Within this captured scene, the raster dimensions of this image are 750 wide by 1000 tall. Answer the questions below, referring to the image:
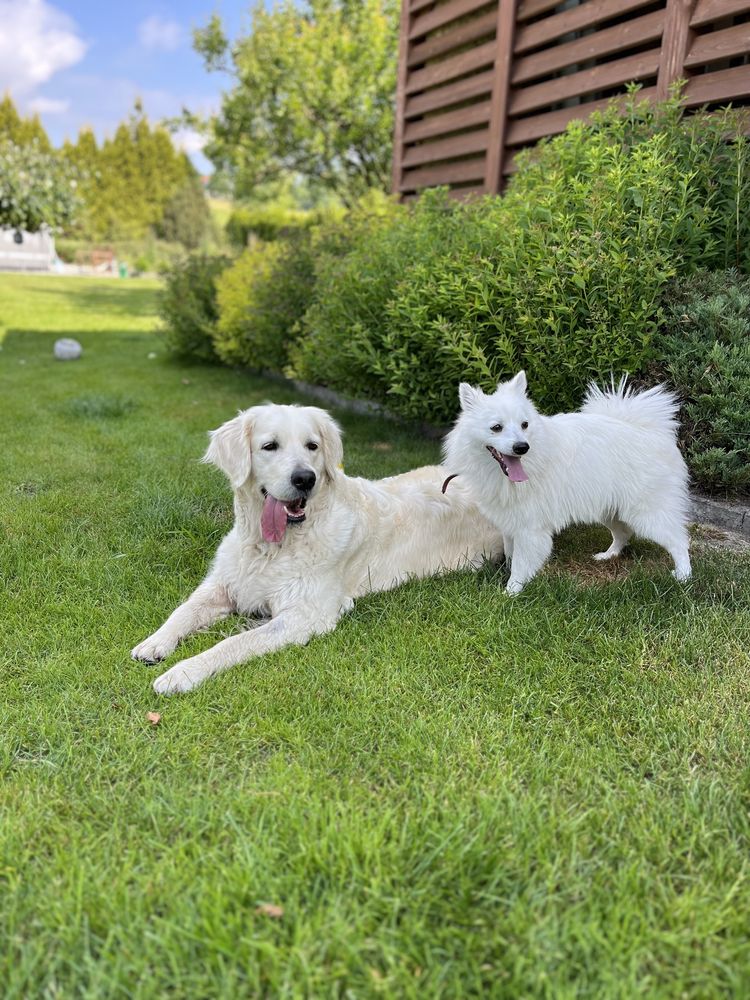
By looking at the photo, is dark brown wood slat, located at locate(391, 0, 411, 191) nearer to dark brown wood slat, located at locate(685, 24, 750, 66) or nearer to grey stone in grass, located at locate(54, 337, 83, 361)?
dark brown wood slat, located at locate(685, 24, 750, 66)

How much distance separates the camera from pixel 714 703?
94.5 inches

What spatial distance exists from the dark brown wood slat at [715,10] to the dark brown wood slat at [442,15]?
10.1 feet

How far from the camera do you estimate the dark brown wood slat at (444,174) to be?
7.42m

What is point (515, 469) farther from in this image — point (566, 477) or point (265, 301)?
point (265, 301)

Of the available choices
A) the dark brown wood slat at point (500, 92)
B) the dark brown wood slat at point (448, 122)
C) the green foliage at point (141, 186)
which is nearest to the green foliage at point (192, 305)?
the dark brown wood slat at point (448, 122)

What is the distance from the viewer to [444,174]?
8016 mm

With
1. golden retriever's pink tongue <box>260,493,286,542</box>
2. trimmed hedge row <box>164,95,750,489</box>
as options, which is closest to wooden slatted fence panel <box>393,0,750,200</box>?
trimmed hedge row <box>164,95,750,489</box>

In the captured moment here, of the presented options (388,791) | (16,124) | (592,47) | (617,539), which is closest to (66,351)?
(592,47)

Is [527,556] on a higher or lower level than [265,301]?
lower

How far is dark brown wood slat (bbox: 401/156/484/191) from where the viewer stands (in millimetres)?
7424

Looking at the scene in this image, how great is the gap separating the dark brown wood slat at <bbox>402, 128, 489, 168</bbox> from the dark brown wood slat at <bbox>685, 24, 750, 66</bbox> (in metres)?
2.65

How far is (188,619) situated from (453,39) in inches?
305

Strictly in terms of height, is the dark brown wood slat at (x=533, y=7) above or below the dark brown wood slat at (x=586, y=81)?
above

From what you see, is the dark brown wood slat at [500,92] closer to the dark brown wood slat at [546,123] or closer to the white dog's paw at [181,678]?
the dark brown wood slat at [546,123]
